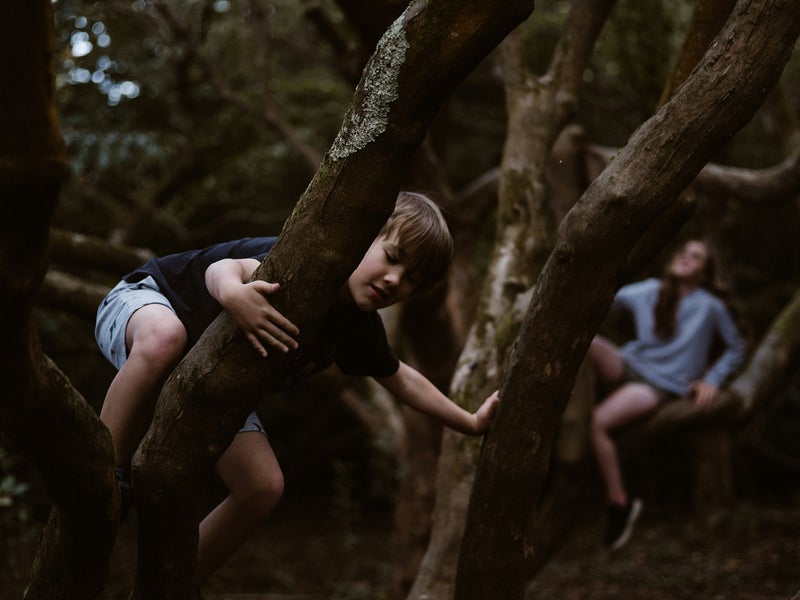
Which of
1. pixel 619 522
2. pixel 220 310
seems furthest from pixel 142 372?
pixel 619 522

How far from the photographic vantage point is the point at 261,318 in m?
1.65

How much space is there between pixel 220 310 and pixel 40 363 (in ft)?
2.48

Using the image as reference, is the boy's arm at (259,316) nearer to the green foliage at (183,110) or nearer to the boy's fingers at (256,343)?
the boy's fingers at (256,343)

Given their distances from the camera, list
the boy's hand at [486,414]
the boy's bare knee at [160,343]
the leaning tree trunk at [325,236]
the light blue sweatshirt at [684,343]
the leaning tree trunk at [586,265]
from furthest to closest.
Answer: the light blue sweatshirt at [684,343]
the boy's hand at [486,414]
the boy's bare knee at [160,343]
the leaning tree trunk at [586,265]
the leaning tree trunk at [325,236]

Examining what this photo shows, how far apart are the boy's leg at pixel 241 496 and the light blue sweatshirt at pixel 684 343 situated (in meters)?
3.05

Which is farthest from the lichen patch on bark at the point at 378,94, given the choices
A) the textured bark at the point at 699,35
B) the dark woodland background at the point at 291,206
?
the dark woodland background at the point at 291,206

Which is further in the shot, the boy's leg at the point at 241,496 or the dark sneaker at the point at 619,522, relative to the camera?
the dark sneaker at the point at 619,522

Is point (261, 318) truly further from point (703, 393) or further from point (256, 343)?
point (703, 393)

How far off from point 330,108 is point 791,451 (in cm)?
639

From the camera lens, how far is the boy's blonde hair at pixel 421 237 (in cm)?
221

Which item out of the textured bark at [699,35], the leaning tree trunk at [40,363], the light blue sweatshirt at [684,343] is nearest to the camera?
the leaning tree trunk at [40,363]

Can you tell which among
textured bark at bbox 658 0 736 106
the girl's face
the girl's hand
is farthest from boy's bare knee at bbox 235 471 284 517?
the girl's face

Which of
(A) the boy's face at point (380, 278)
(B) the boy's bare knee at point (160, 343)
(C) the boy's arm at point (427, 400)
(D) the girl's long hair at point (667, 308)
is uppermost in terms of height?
(A) the boy's face at point (380, 278)

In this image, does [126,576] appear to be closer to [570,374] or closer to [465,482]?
[465,482]
